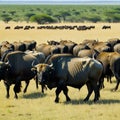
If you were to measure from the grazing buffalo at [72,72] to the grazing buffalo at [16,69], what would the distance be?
4.47ft

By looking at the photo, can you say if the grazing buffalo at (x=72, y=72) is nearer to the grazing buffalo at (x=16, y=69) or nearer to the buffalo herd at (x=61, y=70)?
the buffalo herd at (x=61, y=70)

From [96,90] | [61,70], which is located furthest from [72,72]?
[96,90]

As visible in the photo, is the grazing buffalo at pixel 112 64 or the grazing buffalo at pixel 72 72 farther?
the grazing buffalo at pixel 112 64

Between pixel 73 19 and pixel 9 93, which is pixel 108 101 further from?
pixel 73 19

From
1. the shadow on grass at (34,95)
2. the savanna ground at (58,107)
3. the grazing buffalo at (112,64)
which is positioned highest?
the grazing buffalo at (112,64)

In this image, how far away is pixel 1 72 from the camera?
14.5m

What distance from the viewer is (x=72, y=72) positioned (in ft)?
45.3

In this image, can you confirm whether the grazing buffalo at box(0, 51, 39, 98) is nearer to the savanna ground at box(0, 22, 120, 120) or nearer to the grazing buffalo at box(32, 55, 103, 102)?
the savanna ground at box(0, 22, 120, 120)

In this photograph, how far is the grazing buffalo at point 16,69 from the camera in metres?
14.6

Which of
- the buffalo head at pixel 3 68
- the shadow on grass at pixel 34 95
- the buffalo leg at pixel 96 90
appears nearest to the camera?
the buffalo leg at pixel 96 90

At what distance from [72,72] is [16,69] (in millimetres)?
2350

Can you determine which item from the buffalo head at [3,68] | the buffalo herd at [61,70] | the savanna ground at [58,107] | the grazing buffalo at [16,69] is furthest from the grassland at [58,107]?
A: the buffalo head at [3,68]

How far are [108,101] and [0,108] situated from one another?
3574 millimetres

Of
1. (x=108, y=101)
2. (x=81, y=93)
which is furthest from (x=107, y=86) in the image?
(x=108, y=101)
